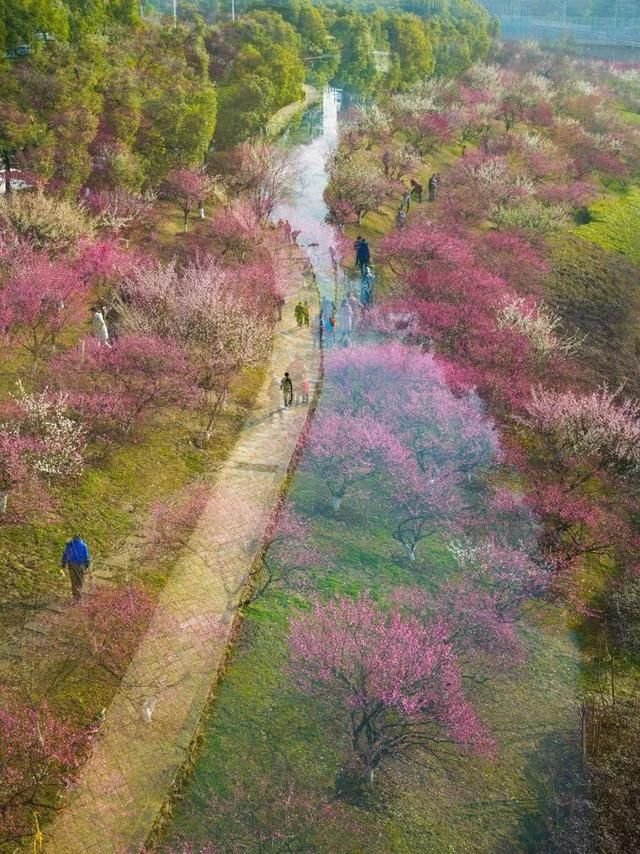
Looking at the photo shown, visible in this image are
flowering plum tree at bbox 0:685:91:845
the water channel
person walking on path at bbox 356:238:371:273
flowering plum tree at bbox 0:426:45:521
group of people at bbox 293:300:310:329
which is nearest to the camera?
flowering plum tree at bbox 0:685:91:845

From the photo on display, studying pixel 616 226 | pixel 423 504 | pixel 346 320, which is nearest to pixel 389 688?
pixel 423 504

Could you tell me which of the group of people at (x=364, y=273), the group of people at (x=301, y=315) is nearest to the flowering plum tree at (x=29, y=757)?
the group of people at (x=301, y=315)

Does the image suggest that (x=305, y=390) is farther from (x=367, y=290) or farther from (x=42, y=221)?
(x=42, y=221)

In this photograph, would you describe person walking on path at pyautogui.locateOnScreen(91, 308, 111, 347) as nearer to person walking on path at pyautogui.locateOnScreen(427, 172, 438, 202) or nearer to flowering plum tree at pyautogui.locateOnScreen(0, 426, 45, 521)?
flowering plum tree at pyautogui.locateOnScreen(0, 426, 45, 521)

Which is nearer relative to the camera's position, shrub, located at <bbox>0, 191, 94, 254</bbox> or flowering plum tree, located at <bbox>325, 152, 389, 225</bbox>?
shrub, located at <bbox>0, 191, 94, 254</bbox>

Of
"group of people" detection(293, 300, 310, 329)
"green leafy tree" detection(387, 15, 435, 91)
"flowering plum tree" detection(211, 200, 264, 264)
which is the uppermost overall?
"green leafy tree" detection(387, 15, 435, 91)

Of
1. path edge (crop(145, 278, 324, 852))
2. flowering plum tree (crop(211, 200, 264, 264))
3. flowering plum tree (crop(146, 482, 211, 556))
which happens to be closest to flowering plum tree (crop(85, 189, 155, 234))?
flowering plum tree (crop(211, 200, 264, 264))
